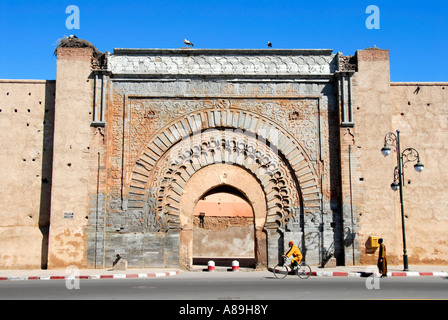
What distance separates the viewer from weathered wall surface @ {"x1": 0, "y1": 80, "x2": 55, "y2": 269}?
44.6ft

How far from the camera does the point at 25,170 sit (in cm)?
1407

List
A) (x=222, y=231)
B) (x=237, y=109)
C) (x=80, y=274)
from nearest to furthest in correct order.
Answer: (x=80, y=274) < (x=237, y=109) < (x=222, y=231)

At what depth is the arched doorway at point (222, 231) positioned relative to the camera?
23.3 m

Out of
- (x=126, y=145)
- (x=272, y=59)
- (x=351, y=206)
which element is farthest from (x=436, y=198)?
(x=126, y=145)

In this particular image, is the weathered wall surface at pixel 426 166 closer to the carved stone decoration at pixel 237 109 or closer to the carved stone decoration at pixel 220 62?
the carved stone decoration at pixel 237 109

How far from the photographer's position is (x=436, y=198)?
14.1 meters

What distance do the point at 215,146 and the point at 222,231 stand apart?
33.4 ft

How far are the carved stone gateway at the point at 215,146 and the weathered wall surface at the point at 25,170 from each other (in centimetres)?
157

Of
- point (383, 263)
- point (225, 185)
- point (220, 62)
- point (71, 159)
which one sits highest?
point (220, 62)

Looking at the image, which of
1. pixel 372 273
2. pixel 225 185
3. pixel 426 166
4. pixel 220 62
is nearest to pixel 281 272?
pixel 372 273

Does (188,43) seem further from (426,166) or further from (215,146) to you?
(426,166)

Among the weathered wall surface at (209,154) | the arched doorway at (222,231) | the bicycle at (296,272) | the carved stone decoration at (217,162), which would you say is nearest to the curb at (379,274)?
the bicycle at (296,272)

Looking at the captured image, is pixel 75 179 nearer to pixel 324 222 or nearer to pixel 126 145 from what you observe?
pixel 126 145

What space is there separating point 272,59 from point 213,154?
3.06 metres
